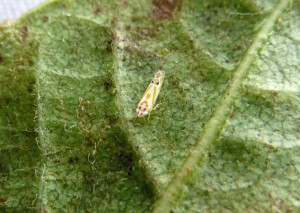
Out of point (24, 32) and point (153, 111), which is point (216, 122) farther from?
point (24, 32)

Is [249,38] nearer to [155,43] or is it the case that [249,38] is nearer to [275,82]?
[275,82]

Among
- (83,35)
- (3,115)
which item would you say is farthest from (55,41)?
(3,115)

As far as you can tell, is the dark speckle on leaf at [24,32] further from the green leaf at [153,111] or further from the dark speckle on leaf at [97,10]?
the dark speckle on leaf at [97,10]

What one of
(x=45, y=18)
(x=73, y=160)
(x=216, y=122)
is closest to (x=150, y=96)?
(x=216, y=122)

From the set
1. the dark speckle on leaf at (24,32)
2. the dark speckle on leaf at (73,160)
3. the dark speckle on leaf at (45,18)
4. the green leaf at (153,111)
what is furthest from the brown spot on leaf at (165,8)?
the dark speckle on leaf at (73,160)

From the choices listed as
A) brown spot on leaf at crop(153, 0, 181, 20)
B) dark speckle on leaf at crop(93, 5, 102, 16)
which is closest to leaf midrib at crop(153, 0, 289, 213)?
brown spot on leaf at crop(153, 0, 181, 20)

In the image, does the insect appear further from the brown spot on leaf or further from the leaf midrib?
the brown spot on leaf

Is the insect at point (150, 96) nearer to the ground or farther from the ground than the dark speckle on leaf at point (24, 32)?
nearer to the ground
